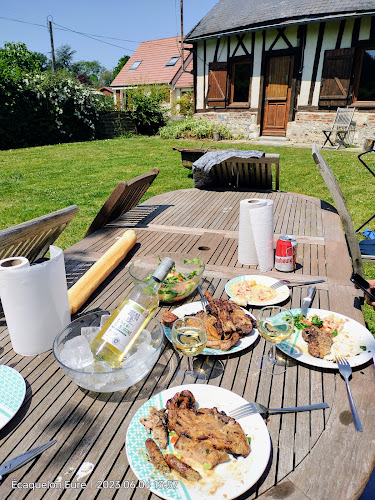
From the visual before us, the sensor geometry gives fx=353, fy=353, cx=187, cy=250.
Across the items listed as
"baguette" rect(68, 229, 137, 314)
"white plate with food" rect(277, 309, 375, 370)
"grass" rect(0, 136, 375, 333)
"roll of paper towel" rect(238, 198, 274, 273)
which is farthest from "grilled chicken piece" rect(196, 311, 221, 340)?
"grass" rect(0, 136, 375, 333)

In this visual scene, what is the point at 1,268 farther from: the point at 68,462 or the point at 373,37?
the point at 373,37

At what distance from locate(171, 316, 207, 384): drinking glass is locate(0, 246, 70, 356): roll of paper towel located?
1.82 feet

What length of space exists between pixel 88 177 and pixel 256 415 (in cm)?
897

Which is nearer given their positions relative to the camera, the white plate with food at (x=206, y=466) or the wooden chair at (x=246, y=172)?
the white plate with food at (x=206, y=466)

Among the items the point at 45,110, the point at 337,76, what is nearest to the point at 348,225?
the point at 337,76

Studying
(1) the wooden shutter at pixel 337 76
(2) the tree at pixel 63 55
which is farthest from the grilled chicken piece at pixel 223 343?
(2) the tree at pixel 63 55

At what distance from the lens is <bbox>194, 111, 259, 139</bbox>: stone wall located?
47.6ft

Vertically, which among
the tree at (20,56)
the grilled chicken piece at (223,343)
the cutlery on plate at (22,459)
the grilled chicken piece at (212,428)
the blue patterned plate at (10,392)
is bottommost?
the cutlery on plate at (22,459)

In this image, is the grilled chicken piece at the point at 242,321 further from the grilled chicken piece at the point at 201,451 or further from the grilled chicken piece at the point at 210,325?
the grilled chicken piece at the point at 201,451

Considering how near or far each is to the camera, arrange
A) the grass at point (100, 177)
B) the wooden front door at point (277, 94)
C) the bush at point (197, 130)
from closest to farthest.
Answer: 1. the grass at point (100, 177)
2. the wooden front door at point (277, 94)
3. the bush at point (197, 130)

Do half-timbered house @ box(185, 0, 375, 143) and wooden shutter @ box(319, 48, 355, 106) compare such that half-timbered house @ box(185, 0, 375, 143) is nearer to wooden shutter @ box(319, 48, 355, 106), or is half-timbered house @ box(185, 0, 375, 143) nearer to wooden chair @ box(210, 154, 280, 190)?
wooden shutter @ box(319, 48, 355, 106)

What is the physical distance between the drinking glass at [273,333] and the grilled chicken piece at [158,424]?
1.77ft

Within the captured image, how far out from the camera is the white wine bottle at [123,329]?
51.6 inches

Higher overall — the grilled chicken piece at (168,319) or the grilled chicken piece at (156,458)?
the grilled chicken piece at (168,319)
